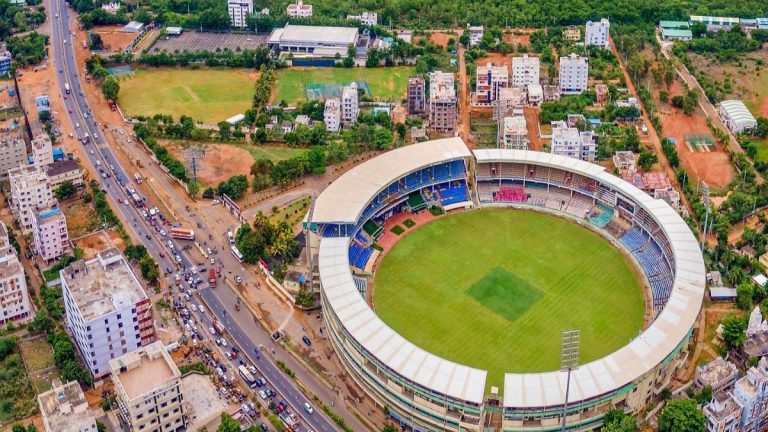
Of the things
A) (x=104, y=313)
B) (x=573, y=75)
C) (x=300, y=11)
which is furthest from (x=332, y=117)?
(x=104, y=313)

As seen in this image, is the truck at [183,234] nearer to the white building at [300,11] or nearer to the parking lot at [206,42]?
the parking lot at [206,42]

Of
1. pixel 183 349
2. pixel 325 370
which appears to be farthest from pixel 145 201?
pixel 325 370

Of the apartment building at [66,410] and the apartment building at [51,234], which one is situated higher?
the apartment building at [51,234]

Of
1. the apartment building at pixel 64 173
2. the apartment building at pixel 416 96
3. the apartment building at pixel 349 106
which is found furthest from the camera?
the apartment building at pixel 416 96

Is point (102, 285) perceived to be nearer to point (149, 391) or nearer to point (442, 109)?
point (149, 391)

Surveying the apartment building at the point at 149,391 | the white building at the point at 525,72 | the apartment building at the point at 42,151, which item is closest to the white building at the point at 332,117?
the white building at the point at 525,72

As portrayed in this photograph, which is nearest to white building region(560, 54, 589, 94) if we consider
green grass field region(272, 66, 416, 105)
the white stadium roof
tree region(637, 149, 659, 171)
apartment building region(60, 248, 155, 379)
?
tree region(637, 149, 659, 171)
